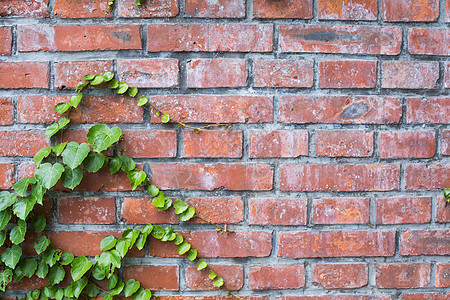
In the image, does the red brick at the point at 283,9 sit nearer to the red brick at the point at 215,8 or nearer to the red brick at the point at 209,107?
the red brick at the point at 215,8

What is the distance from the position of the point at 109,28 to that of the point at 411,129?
3.06ft

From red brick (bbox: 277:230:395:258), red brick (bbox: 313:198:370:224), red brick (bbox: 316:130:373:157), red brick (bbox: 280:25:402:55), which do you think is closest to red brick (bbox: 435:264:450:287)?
red brick (bbox: 277:230:395:258)

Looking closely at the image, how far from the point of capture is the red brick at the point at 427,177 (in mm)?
934

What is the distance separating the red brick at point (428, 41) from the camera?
928 millimetres

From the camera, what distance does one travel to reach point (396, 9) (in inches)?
36.3

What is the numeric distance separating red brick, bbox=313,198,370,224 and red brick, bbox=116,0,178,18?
696mm

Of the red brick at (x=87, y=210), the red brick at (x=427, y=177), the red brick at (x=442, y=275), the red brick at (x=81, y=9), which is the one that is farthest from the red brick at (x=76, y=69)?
the red brick at (x=442, y=275)

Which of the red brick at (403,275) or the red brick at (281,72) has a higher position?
the red brick at (281,72)

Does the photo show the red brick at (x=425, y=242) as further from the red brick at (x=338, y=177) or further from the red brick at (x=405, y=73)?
the red brick at (x=405, y=73)

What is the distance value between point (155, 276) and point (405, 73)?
0.95m

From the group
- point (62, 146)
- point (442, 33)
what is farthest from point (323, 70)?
point (62, 146)

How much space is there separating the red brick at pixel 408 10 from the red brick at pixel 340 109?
0.24 m

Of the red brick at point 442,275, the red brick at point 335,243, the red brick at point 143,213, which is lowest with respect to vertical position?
the red brick at point 442,275

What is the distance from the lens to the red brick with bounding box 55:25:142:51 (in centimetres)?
91
